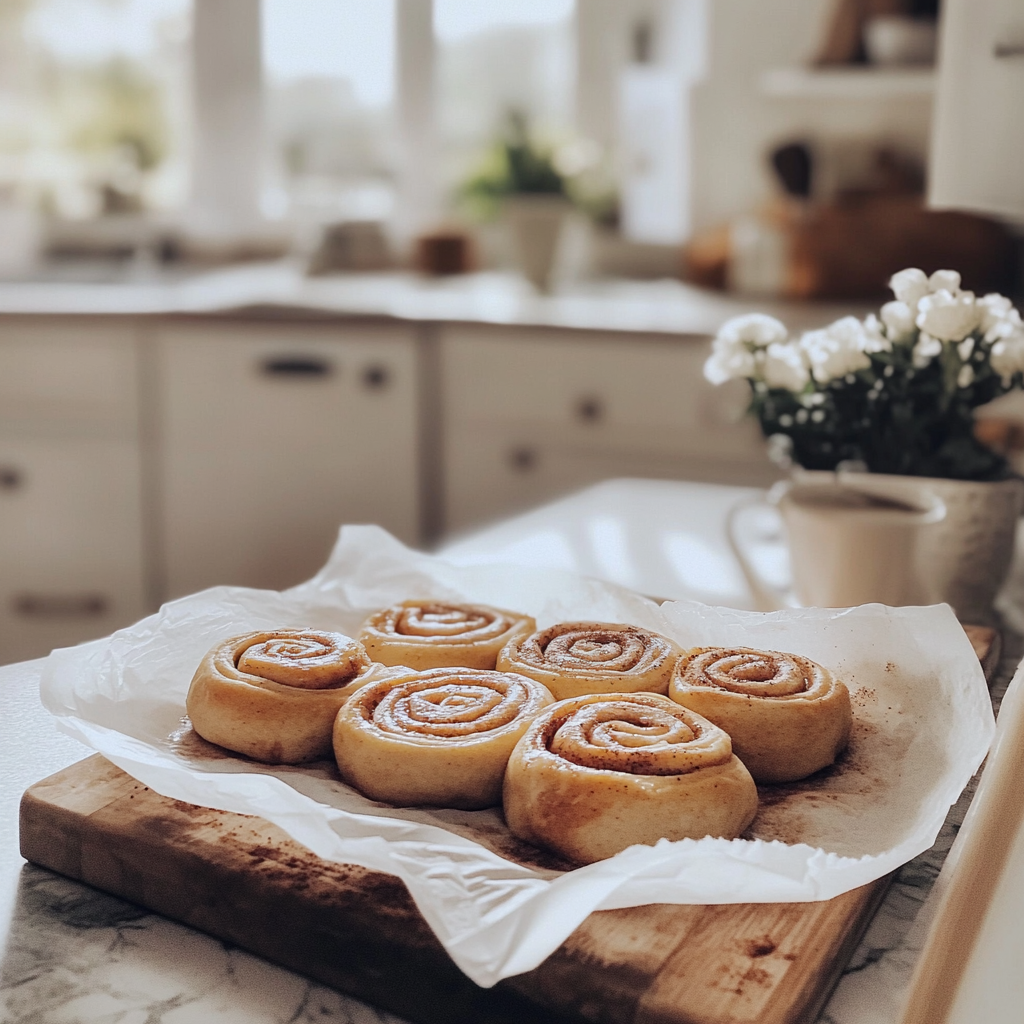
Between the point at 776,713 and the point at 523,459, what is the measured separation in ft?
5.98

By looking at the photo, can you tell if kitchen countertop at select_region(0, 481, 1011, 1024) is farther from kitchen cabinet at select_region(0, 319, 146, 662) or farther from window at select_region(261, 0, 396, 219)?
window at select_region(261, 0, 396, 219)

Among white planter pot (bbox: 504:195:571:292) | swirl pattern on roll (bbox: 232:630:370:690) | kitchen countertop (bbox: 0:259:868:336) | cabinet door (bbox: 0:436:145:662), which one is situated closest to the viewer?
swirl pattern on roll (bbox: 232:630:370:690)

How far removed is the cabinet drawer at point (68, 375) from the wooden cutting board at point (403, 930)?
1.98 meters

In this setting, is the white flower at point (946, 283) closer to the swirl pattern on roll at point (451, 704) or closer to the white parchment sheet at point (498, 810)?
the white parchment sheet at point (498, 810)

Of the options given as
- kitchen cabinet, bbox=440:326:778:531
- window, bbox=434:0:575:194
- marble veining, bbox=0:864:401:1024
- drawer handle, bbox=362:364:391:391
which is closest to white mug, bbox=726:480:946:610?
marble veining, bbox=0:864:401:1024

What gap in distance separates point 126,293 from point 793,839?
2.39 metres

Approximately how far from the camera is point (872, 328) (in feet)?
3.69

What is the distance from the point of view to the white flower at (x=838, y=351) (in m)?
1.09

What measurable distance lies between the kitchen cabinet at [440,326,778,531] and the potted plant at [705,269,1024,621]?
3.80 ft

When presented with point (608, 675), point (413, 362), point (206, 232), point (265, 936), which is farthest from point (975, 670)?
point (206, 232)

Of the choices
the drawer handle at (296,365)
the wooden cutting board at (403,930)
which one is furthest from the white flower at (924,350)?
the drawer handle at (296,365)

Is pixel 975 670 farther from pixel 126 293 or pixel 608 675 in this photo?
pixel 126 293

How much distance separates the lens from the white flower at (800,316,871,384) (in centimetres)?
109

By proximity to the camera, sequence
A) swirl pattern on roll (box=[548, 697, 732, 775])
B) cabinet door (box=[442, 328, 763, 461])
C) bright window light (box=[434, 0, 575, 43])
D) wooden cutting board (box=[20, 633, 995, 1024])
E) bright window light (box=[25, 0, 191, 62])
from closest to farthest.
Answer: wooden cutting board (box=[20, 633, 995, 1024]) → swirl pattern on roll (box=[548, 697, 732, 775]) → cabinet door (box=[442, 328, 763, 461]) → bright window light (box=[434, 0, 575, 43]) → bright window light (box=[25, 0, 191, 62])
